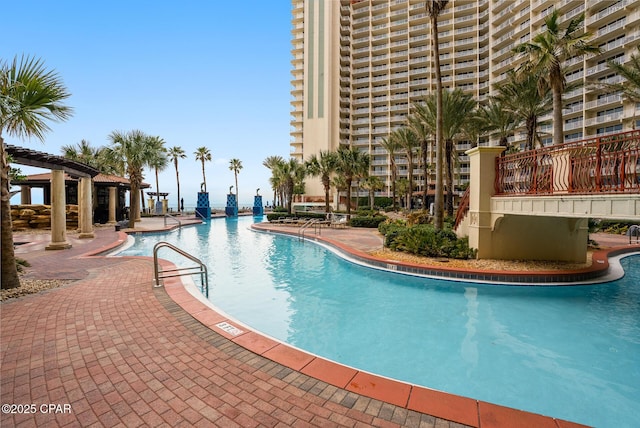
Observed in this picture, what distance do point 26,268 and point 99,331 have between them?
24.5ft

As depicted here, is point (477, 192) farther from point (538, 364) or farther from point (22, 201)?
point (22, 201)

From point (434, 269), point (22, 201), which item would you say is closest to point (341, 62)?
point (22, 201)

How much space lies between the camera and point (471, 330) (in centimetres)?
624

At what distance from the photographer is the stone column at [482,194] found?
419 inches

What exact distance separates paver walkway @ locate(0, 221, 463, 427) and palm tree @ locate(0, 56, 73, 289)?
193 centimetres

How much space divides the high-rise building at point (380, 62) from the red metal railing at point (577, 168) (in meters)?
42.5

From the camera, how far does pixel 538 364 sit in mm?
4883

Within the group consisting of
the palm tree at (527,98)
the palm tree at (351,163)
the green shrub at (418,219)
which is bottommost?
the green shrub at (418,219)

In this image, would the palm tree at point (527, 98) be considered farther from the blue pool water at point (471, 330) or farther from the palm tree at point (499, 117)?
the blue pool water at point (471, 330)

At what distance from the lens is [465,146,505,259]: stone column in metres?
10.6

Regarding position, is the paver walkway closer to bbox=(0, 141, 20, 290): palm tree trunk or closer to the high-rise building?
bbox=(0, 141, 20, 290): palm tree trunk

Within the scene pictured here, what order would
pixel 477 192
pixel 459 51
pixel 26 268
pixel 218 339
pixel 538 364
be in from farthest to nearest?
pixel 459 51 → pixel 477 192 → pixel 26 268 → pixel 538 364 → pixel 218 339

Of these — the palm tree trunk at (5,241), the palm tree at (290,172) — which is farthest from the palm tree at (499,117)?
the palm tree trunk at (5,241)

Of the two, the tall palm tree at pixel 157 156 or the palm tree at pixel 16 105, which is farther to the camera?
the tall palm tree at pixel 157 156
